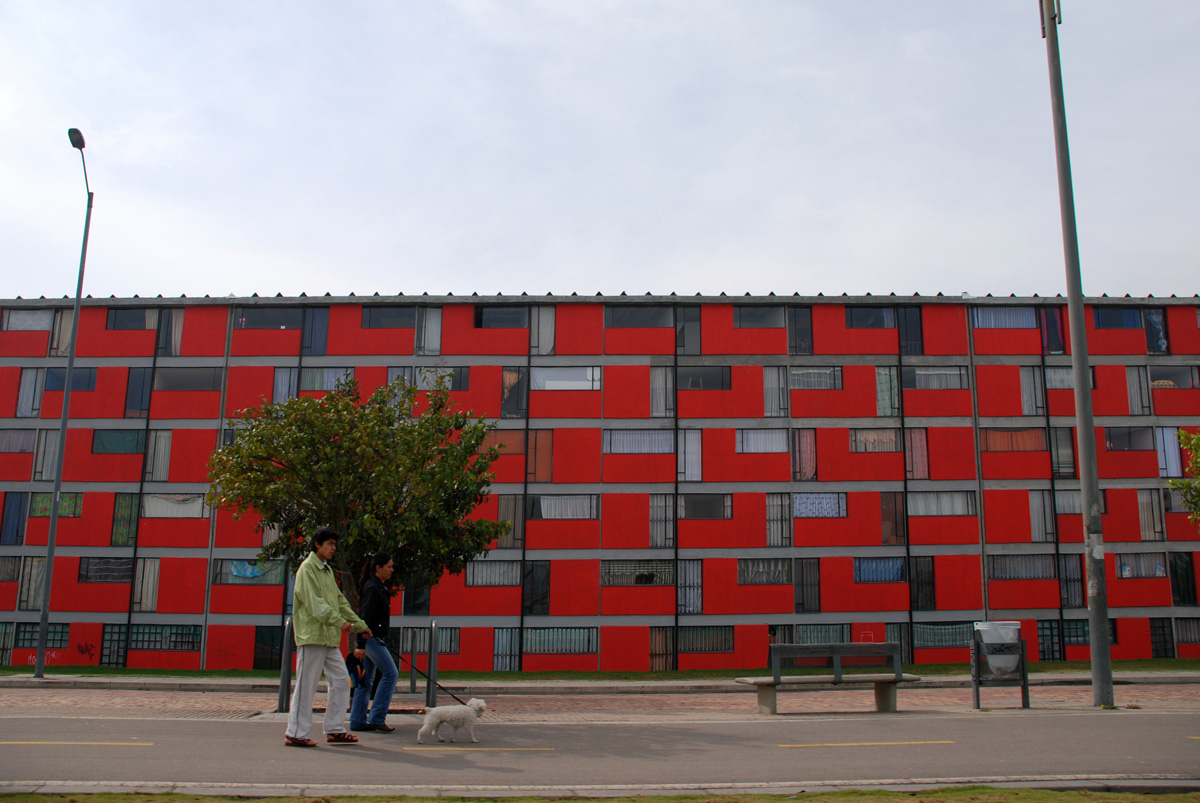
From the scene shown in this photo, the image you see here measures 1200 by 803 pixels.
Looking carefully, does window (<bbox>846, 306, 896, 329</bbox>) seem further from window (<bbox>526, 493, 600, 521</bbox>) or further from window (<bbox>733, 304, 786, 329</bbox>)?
window (<bbox>526, 493, 600, 521</bbox>)

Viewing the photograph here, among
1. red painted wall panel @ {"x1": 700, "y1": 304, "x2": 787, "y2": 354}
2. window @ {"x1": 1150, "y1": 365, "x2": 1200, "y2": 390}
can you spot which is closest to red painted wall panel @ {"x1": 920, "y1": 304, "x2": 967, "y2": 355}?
red painted wall panel @ {"x1": 700, "y1": 304, "x2": 787, "y2": 354}

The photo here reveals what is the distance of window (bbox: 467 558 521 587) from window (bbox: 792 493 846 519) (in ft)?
29.2

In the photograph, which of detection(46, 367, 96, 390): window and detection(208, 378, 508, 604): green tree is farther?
detection(46, 367, 96, 390): window

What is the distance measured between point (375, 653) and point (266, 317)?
22.4 metres

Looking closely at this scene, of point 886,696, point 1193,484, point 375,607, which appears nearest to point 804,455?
point 1193,484

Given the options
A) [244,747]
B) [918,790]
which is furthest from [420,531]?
[918,790]

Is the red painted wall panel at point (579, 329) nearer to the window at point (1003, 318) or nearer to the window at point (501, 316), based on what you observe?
the window at point (501, 316)

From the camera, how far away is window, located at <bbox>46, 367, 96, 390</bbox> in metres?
29.1

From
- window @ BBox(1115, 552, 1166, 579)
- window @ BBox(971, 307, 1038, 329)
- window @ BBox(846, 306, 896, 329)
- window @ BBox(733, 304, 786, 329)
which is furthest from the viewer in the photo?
window @ BBox(971, 307, 1038, 329)

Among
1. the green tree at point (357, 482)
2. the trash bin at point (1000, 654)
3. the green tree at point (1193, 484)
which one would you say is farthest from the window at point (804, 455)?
the trash bin at point (1000, 654)

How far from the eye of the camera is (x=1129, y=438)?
29297 mm

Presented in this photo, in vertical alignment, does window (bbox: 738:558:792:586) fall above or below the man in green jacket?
above

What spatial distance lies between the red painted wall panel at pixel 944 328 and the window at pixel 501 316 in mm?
13035

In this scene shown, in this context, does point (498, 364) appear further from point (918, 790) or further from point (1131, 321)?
point (918, 790)
